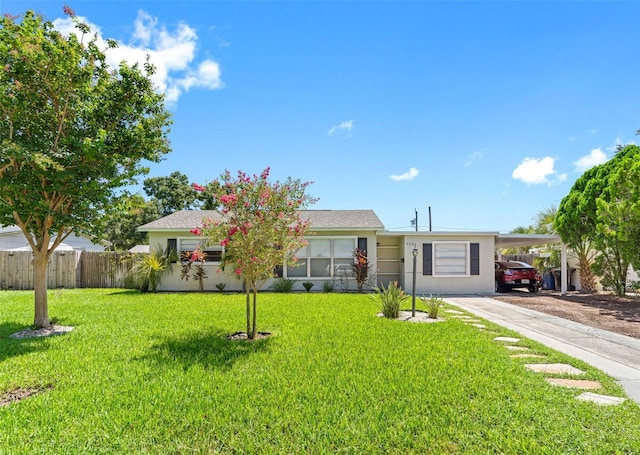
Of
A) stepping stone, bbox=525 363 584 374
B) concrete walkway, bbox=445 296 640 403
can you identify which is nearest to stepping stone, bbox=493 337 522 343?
concrete walkway, bbox=445 296 640 403

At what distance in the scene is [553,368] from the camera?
4957mm

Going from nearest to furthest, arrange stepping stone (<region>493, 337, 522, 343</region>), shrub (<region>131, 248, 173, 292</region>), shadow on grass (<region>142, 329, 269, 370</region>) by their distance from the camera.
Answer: shadow on grass (<region>142, 329, 269, 370</region>)
stepping stone (<region>493, 337, 522, 343</region>)
shrub (<region>131, 248, 173, 292</region>)

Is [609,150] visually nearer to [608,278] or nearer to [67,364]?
[608,278]

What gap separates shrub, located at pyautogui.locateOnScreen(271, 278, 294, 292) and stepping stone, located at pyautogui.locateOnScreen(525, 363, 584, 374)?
10.5 metres

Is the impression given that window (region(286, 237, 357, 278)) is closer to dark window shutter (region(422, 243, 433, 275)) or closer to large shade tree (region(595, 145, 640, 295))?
dark window shutter (region(422, 243, 433, 275))

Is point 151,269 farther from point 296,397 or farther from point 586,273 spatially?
point 586,273

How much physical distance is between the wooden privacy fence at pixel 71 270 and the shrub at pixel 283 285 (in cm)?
684

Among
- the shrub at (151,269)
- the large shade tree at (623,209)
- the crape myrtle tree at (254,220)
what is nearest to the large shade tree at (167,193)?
the shrub at (151,269)

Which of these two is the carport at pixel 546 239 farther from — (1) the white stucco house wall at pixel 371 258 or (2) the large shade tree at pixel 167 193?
(2) the large shade tree at pixel 167 193

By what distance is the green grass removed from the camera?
298 cm

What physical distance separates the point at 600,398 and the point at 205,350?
5.20m

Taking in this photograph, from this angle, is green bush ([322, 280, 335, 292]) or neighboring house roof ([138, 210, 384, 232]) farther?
neighboring house roof ([138, 210, 384, 232])

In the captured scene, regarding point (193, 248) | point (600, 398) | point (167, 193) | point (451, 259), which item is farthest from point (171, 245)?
point (167, 193)

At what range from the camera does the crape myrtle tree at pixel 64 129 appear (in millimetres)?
6184
